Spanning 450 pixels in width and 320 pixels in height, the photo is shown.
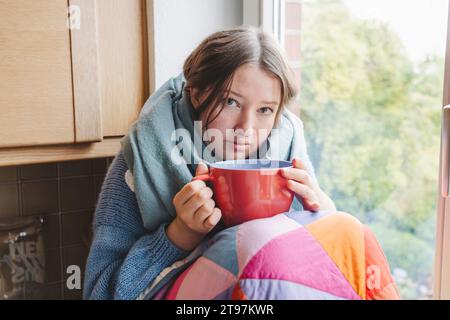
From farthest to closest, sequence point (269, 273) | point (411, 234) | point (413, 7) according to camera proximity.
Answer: point (411, 234) → point (413, 7) → point (269, 273)

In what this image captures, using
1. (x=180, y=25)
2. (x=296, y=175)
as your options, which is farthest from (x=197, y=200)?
(x=180, y=25)

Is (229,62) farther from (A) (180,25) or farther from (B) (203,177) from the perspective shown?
(A) (180,25)

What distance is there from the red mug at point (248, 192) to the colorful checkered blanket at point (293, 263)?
0.09ft

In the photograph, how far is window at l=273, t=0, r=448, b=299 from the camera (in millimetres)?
1281

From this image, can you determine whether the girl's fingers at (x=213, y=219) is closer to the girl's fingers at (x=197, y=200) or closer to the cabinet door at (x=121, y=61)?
the girl's fingers at (x=197, y=200)

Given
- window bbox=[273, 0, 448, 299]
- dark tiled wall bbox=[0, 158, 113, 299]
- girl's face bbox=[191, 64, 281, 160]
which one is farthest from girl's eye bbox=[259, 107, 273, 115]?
dark tiled wall bbox=[0, 158, 113, 299]

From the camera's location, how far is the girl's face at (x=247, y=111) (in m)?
0.75

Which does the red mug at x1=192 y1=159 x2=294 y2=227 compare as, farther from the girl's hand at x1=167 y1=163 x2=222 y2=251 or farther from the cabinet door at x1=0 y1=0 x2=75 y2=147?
the cabinet door at x1=0 y1=0 x2=75 y2=147

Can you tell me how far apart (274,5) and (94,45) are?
1.51 ft

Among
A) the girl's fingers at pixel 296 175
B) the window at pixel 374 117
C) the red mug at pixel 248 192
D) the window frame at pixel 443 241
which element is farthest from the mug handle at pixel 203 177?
the window at pixel 374 117

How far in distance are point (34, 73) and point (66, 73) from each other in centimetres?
6
